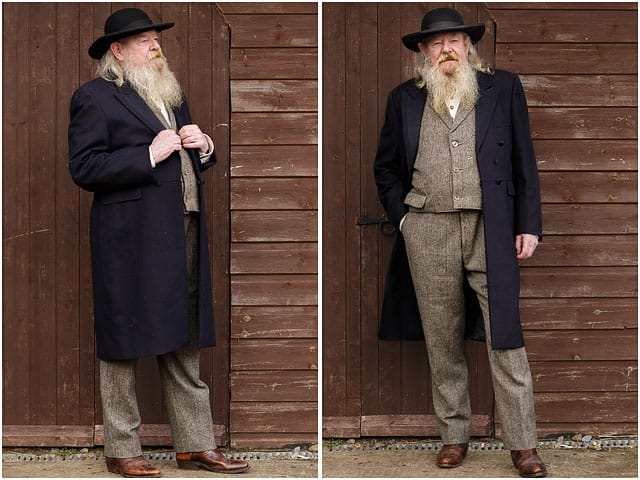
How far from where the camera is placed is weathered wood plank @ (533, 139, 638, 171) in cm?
438

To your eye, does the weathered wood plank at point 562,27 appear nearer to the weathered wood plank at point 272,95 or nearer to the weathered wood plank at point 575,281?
the weathered wood plank at point 272,95

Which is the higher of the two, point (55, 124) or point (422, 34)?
point (422, 34)

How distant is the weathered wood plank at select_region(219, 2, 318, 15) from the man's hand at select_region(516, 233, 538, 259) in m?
1.34

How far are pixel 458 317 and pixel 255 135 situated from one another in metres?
1.18

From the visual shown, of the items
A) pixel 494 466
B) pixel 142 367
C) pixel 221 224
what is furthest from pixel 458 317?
pixel 142 367

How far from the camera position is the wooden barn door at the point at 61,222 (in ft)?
14.2

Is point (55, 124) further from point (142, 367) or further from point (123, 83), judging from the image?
point (142, 367)

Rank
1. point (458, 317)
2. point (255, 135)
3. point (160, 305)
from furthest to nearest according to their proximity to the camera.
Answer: point (255, 135)
point (458, 317)
point (160, 305)

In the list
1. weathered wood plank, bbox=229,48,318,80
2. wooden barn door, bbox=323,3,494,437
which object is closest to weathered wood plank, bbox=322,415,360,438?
wooden barn door, bbox=323,3,494,437

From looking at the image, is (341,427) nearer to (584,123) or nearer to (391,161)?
(391,161)

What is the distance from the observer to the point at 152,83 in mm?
3916

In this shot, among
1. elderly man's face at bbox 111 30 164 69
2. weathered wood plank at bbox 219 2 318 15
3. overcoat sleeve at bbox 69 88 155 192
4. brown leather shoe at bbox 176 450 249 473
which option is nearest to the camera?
overcoat sleeve at bbox 69 88 155 192

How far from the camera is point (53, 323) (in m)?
4.40

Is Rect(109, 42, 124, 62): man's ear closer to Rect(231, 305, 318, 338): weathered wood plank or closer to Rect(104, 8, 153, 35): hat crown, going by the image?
Rect(104, 8, 153, 35): hat crown
